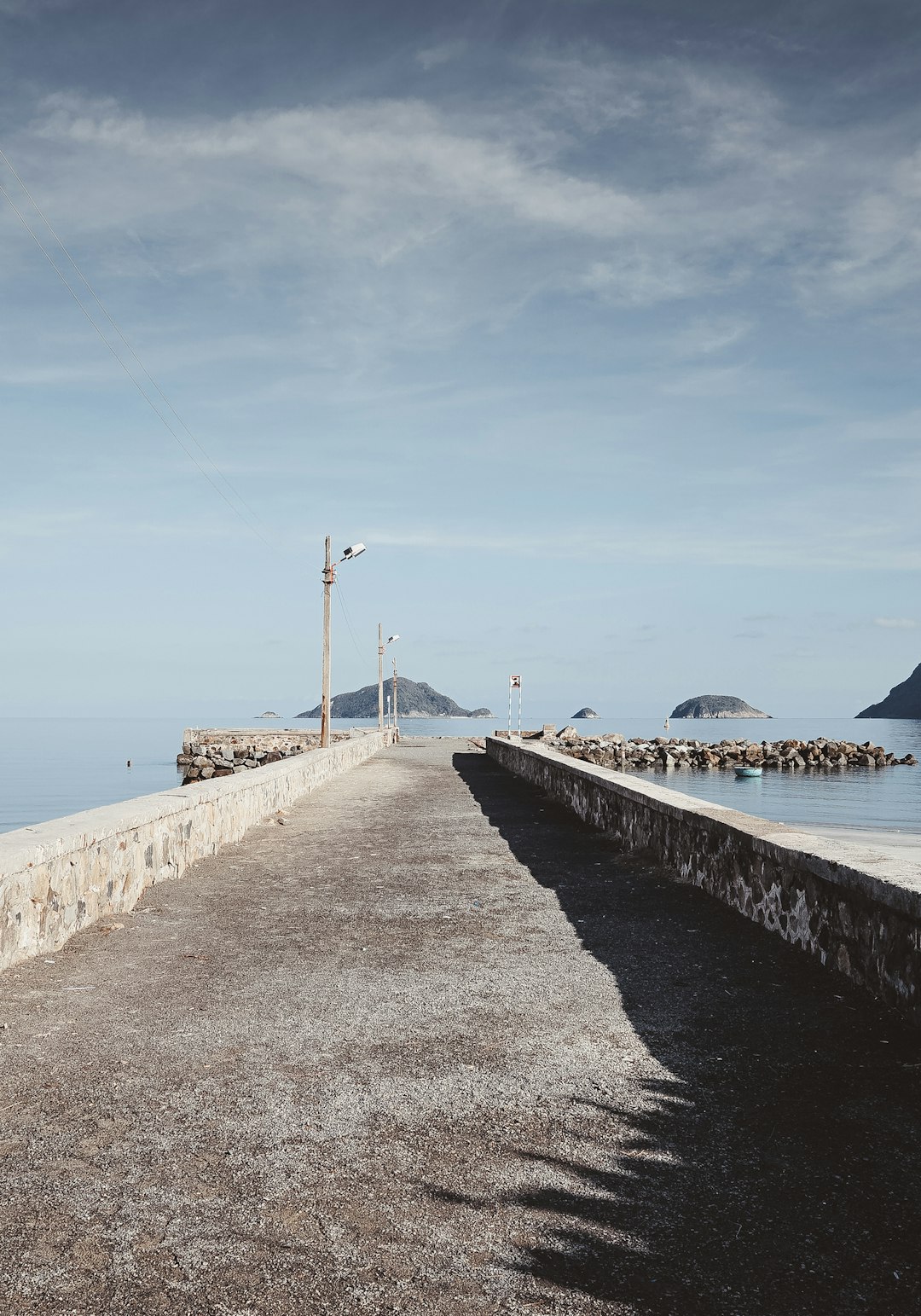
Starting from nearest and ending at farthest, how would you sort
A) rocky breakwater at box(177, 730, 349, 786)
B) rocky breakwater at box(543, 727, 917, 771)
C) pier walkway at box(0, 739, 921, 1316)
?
pier walkway at box(0, 739, 921, 1316)
rocky breakwater at box(177, 730, 349, 786)
rocky breakwater at box(543, 727, 917, 771)

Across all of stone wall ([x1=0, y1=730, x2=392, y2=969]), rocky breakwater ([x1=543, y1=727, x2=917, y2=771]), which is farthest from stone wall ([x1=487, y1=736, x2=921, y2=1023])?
rocky breakwater ([x1=543, y1=727, x2=917, y2=771])

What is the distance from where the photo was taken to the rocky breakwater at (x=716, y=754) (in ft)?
215

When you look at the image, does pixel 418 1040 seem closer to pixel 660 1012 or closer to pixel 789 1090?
pixel 660 1012

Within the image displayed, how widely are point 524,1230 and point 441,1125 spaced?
0.69 meters

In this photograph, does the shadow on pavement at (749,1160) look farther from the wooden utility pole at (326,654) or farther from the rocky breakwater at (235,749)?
the rocky breakwater at (235,749)

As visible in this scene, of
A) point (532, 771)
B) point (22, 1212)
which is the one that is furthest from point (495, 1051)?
point (532, 771)

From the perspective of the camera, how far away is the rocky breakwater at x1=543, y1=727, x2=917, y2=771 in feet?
215

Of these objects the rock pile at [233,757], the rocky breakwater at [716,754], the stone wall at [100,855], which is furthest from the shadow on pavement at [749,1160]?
the rocky breakwater at [716,754]

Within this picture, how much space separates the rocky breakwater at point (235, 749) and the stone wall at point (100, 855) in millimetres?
39758

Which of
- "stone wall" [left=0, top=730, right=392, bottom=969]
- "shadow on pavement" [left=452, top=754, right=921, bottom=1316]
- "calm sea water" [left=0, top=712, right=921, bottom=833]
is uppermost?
"stone wall" [left=0, top=730, right=392, bottom=969]

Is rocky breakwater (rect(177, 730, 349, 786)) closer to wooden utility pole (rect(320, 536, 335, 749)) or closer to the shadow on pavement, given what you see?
wooden utility pole (rect(320, 536, 335, 749))

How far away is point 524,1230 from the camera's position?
253 centimetres

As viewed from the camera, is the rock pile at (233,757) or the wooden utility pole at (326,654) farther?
the rock pile at (233,757)

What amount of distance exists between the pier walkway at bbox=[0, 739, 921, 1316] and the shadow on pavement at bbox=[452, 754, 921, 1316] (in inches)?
0.4
